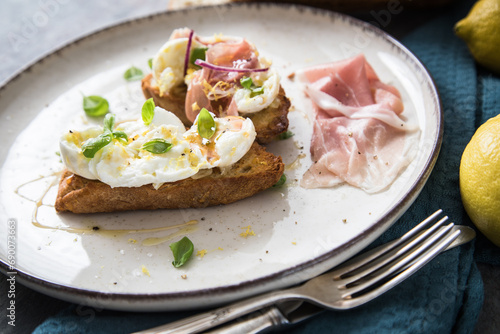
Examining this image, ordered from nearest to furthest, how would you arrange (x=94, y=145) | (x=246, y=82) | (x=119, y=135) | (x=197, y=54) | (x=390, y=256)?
(x=390, y=256) < (x=94, y=145) < (x=119, y=135) < (x=246, y=82) < (x=197, y=54)

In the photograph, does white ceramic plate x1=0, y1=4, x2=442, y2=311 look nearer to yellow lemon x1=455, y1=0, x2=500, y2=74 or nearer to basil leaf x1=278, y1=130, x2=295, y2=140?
basil leaf x1=278, y1=130, x2=295, y2=140

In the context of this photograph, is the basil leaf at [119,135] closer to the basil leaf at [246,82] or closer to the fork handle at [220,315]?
A: the basil leaf at [246,82]

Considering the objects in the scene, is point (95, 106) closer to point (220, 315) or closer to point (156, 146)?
point (156, 146)

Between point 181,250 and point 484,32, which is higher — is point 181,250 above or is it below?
below

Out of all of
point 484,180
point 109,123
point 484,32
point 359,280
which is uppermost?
point 109,123

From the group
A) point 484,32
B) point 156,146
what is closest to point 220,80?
point 156,146

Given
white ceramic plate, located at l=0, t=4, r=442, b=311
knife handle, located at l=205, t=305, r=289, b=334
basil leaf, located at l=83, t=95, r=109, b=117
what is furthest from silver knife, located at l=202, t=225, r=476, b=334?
basil leaf, located at l=83, t=95, r=109, b=117

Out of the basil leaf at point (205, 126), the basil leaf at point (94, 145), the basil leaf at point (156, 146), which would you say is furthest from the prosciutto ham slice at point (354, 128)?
the basil leaf at point (94, 145)

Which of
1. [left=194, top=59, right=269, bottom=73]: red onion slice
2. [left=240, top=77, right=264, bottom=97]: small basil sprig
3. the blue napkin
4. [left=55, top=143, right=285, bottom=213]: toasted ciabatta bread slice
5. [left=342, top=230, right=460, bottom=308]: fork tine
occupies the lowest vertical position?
the blue napkin
